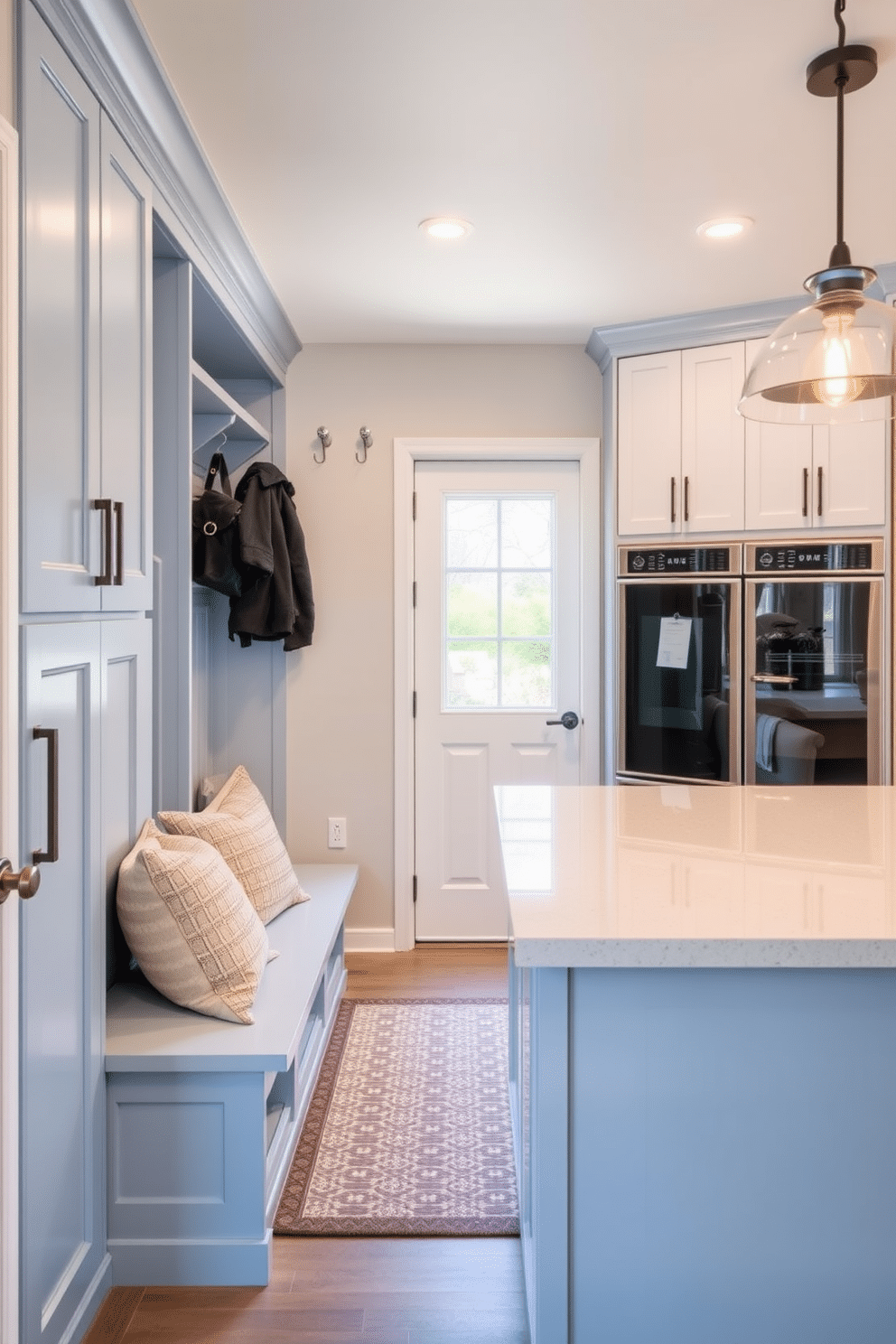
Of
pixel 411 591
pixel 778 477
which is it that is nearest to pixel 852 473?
pixel 778 477

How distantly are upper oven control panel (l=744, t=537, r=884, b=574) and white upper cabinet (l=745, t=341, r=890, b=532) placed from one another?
6 centimetres

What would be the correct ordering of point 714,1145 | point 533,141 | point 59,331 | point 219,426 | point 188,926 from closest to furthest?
point 714,1145 < point 59,331 < point 188,926 < point 533,141 < point 219,426

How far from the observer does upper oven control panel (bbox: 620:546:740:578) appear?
3408 millimetres

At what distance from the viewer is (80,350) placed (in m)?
1.68

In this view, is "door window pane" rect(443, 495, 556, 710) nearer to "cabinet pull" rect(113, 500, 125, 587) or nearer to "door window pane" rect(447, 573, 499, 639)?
"door window pane" rect(447, 573, 499, 639)

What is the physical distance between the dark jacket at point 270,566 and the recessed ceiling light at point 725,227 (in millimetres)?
1631

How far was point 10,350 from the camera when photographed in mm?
1375


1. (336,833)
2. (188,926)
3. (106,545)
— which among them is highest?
(106,545)

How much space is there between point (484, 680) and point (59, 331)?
2.57m

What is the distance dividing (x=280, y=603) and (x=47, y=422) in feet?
6.45

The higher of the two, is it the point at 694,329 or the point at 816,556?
the point at 694,329

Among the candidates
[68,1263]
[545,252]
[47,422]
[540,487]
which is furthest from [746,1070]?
[540,487]

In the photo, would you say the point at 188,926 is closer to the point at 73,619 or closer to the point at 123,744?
the point at 123,744

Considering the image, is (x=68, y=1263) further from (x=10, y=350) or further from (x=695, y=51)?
(x=695, y=51)
